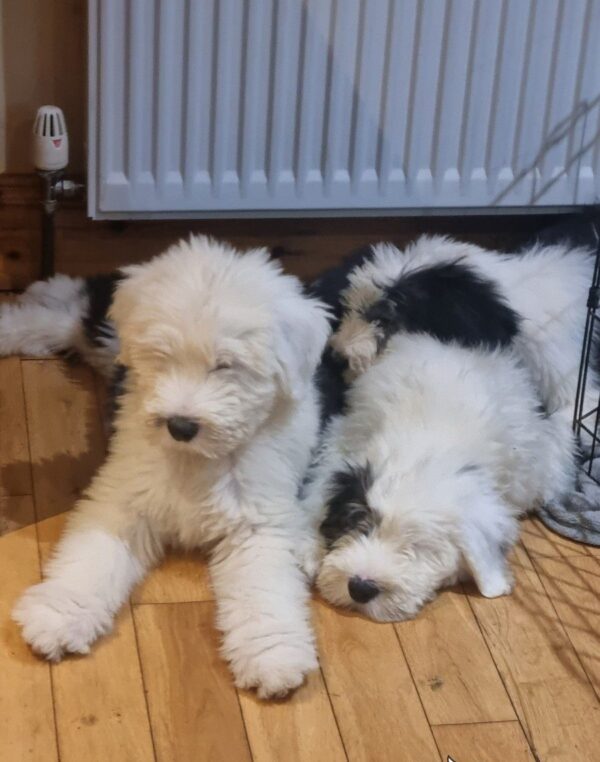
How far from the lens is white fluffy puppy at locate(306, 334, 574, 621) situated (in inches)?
79.2

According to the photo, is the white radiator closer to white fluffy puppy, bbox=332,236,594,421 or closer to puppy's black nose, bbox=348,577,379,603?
white fluffy puppy, bbox=332,236,594,421

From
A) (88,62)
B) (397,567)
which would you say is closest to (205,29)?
(88,62)

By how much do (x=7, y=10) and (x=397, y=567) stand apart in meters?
1.45

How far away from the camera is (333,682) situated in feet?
6.25

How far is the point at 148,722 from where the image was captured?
5.91 ft

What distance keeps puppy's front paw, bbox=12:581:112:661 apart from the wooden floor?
0.03 m

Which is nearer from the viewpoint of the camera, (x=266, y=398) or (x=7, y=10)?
(x=266, y=398)

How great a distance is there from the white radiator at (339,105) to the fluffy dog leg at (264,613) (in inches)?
36.7

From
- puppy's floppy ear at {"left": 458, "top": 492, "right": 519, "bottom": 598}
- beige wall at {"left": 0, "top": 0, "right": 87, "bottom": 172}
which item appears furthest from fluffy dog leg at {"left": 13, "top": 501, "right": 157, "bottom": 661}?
beige wall at {"left": 0, "top": 0, "right": 87, "bottom": 172}

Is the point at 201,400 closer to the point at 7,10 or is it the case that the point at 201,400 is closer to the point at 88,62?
the point at 88,62

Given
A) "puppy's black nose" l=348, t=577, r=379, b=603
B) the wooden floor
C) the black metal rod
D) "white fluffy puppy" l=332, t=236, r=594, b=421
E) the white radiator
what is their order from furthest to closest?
1. the black metal rod
2. the white radiator
3. "white fluffy puppy" l=332, t=236, r=594, b=421
4. "puppy's black nose" l=348, t=577, r=379, b=603
5. the wooden floor

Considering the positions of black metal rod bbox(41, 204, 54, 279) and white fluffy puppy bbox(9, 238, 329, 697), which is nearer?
white fluffy puppy bbox(9, 238, 329, 697)

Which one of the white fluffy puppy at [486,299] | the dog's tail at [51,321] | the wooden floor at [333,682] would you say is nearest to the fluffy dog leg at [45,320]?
the dog's tail at [51,321]

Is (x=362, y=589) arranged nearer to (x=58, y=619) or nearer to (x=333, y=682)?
(x=333, y=682)
